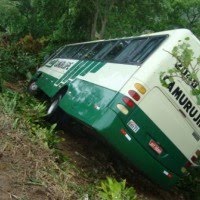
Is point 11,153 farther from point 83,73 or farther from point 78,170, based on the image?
point 83,73

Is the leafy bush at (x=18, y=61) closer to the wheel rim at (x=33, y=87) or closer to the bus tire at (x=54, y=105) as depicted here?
the wheel rim at (x=33, y=87)

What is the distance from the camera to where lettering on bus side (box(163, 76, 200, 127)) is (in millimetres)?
7496

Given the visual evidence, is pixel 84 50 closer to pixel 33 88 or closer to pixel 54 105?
pixel 54 105

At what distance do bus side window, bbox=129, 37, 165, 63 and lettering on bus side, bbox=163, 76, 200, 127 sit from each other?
73 cm

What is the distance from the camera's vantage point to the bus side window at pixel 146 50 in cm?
780

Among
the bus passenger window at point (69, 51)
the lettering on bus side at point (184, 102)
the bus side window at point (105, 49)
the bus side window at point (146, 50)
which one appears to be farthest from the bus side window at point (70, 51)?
the lettering on bus side at point (184, 102)

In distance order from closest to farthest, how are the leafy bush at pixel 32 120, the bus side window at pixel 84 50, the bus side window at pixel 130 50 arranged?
the leafy bush at pixel 32 120
the bus side window at pixel 130 50
the bus side window at pixel 84 50

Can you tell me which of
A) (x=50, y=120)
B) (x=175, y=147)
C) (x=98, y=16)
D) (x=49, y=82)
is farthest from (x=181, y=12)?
(x=175, y=147)

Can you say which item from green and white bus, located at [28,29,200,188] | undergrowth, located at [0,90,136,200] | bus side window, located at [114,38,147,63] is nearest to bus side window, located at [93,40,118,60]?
bus side window, located at [114,38,147,63]

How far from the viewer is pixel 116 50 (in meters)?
9.37

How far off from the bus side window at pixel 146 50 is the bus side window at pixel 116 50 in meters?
0.96

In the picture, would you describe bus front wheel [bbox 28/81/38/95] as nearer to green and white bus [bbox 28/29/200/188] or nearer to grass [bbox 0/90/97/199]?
green and white bus [bbox 28/29/200/188]

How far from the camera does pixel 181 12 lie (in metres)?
35.5

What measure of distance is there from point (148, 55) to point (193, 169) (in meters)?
2.73
